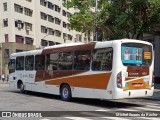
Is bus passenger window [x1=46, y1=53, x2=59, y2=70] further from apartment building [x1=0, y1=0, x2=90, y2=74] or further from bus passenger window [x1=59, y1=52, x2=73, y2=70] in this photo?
apartment building [x1=0, y1=0, x2=90, y2=74]

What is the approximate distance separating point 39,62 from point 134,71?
6930 millimetres

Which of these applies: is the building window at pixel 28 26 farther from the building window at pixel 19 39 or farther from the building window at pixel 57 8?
the building window at pixel 57 8

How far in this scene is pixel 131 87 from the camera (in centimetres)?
1457

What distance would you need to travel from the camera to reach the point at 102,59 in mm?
14953

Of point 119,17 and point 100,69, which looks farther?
point 119,17

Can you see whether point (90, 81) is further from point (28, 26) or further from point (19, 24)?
point (28, 26)

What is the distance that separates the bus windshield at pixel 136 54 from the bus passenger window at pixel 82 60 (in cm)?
191

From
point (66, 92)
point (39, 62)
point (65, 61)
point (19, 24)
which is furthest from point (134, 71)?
point (19, 24)

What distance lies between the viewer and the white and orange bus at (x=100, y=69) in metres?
14.3

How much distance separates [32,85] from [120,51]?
321 inches

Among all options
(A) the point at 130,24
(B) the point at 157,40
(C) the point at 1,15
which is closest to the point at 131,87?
(A) the point at 130,24

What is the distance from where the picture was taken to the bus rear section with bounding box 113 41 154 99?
14.3m

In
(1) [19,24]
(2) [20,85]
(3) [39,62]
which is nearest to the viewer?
(3) [39,62]

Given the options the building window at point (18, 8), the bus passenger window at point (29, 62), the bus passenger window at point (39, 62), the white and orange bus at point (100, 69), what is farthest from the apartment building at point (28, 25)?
the white and orange bus at point (100, 69)
